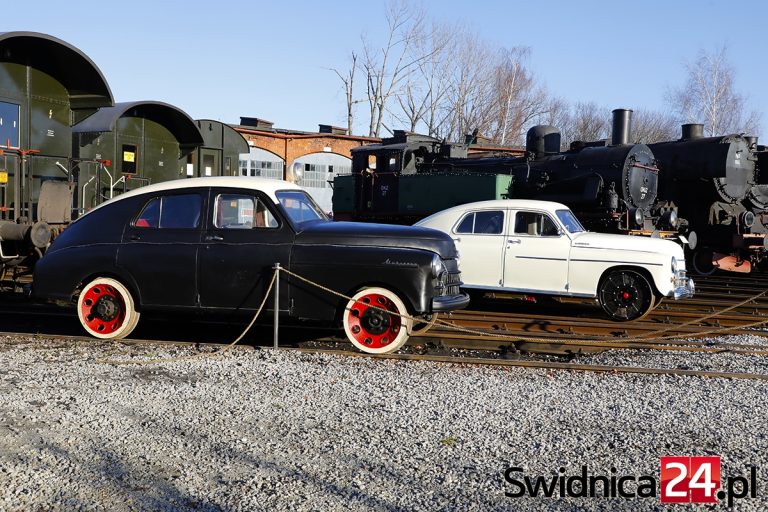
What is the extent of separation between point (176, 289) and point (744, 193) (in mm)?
14974

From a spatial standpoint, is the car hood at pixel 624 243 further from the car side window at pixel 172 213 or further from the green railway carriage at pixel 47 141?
the green railway carriage at pixel 47 141

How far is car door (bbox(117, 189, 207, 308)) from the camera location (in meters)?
8.10

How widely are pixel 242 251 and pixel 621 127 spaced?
45.3ft

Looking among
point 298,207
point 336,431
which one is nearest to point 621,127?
point 298,207

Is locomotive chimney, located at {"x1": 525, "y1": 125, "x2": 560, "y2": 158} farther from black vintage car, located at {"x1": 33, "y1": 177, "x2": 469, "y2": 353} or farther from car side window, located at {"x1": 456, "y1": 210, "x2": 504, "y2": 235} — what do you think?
black vintage car, located at {"x1": 33, "y1": 177, "x2": 469, "y2": 353}

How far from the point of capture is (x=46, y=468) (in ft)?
14.7

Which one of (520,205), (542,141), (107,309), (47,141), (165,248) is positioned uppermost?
(542,141)

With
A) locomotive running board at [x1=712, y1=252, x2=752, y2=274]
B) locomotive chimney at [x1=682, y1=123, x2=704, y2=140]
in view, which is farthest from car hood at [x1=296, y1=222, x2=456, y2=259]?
locomotive chimney at [x1=682, y1=123, x2=704, y2=140]

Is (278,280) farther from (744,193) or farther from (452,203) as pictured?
(744,193)

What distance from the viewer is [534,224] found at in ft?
35.1

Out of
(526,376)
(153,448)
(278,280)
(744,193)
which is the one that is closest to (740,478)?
(526,376)

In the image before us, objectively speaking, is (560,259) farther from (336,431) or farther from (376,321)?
(336,431)

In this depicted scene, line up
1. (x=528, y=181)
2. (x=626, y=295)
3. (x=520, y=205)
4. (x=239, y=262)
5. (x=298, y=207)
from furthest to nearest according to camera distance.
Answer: (x=528, y=181)
(x=520, y=205)
(x=626, y=295)
(x=298, y=207)
(x=239, y=262)

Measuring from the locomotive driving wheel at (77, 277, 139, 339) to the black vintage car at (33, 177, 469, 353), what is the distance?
0.01 metres
